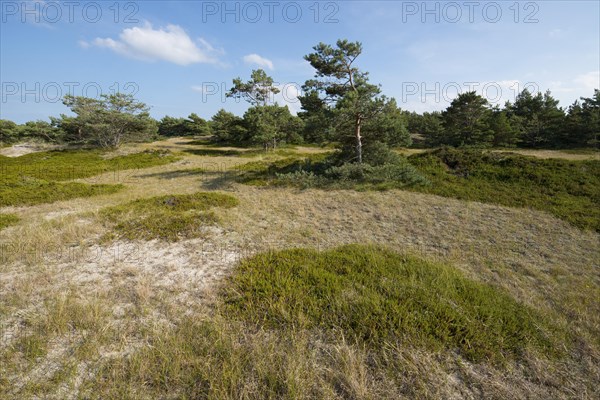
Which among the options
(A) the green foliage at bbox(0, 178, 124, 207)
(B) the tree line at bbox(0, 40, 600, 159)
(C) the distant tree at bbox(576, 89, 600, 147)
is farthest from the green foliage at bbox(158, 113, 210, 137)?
(C) the distant tree at bbox(576, 89, 600, 147)

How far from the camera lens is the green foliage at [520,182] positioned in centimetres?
913

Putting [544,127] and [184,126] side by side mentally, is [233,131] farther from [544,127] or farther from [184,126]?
[544,127]

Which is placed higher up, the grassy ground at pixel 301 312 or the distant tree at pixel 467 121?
the distant tree at pixel 467 121

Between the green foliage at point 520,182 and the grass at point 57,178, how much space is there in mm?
16437

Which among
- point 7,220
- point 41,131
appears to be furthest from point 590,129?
point 41,131

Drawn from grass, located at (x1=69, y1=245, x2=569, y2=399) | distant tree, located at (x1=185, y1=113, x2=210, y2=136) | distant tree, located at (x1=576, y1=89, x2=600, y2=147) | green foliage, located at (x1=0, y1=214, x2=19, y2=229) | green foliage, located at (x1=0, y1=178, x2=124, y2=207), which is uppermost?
distant tree, located at (x1=185, y1=113, x2=210, y2=136)

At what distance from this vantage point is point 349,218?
343 inches

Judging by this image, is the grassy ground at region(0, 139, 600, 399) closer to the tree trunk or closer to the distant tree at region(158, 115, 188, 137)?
the tree trunk

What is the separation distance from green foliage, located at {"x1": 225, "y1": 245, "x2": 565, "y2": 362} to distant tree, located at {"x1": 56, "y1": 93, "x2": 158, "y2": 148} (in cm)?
3457

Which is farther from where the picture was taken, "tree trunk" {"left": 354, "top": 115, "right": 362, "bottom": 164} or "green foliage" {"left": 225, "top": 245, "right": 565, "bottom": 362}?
"tree trunk" {"left": 354, "top": 115, "right": 362, "bottom": 164}

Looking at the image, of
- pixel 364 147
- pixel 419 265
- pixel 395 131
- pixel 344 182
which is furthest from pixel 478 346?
pixel 364 147

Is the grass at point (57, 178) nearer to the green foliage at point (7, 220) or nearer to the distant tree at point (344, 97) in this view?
the green foliage at point (7, 220)

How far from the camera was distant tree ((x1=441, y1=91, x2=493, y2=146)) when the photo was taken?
33853mm

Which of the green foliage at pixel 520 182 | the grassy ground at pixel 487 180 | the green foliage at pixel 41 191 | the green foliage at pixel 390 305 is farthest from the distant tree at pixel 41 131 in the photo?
the green foliage at pixel 520 182
